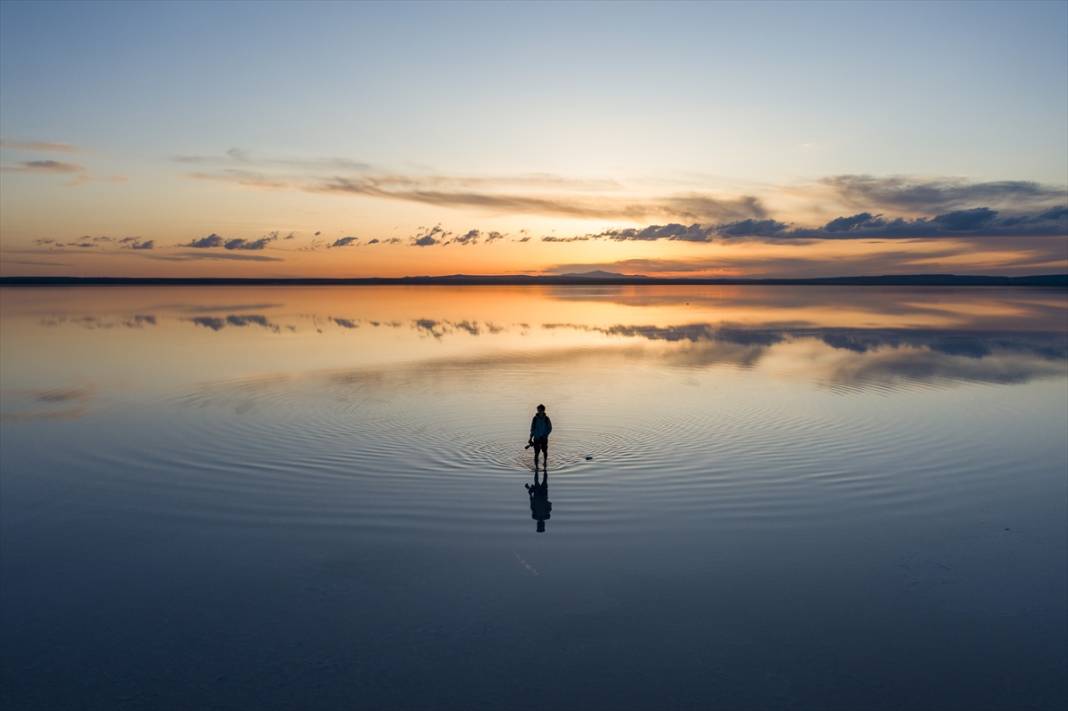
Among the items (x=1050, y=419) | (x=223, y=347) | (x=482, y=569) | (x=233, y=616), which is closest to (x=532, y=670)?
(x=482, y=569)

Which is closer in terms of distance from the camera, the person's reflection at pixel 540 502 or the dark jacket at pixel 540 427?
the person's reflection at pixel 540 502

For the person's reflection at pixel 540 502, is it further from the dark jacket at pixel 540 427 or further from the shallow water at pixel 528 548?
the dark jacket at pixel 540 427

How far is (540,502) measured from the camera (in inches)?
625

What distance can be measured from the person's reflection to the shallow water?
23cm

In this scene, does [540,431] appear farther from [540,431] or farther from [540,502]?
[540,502]

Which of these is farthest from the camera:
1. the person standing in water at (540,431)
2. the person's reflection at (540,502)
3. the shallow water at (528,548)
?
the person standing in water at (540,431)

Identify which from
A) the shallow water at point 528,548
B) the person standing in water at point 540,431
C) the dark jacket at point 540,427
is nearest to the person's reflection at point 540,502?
the shallow water at point 528,548

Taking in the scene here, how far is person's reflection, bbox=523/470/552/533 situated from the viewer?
14.8 meters

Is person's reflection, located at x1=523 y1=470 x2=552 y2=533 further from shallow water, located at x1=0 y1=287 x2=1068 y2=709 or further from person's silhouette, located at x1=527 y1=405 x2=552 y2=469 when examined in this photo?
person's silhouette, located at x1=527 y1=405 x2=552 y2=469

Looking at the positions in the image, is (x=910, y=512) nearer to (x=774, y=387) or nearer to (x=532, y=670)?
(x=532, y=670)

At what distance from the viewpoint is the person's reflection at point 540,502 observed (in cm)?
1480

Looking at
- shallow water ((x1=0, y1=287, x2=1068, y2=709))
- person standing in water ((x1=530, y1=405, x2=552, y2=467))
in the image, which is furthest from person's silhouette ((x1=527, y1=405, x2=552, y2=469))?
shallow water ((x1=0, y1=287, x2=1068, y2=709))

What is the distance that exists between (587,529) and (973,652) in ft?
21.6

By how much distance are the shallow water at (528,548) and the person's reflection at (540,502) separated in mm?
229
